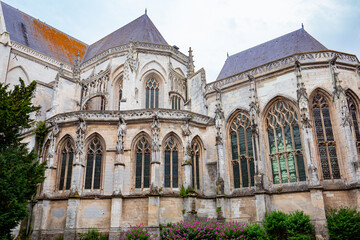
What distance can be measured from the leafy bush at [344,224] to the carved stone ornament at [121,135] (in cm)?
959

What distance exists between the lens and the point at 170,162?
15.3m

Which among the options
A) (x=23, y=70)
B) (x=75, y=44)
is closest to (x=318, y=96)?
(x=23, y=70)

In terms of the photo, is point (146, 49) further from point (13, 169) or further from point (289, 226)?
point (289, 226)

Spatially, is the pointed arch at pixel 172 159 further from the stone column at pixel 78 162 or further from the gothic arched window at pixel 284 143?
the gothic arched window at pixel 284 143

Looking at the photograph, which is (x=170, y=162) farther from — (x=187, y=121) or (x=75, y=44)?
(x=75, y=44)

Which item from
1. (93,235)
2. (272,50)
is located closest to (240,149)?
(272,50)

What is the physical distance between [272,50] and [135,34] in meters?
10.9

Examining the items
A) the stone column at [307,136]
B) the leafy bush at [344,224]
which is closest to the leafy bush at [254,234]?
the leafy bush at [344,224]

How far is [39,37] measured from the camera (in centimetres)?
2727

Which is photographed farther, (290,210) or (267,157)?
(267,157)

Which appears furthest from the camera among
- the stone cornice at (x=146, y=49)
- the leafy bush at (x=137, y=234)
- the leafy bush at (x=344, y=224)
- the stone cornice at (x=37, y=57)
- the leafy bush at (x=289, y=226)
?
the stone cornice at (x=37, y=57)

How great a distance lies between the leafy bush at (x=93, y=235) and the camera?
13523 mm

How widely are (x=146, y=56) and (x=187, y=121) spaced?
7.76 metres

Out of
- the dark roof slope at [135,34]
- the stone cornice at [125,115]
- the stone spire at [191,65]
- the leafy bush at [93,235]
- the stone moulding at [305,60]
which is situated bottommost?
the leafy bush at [93,235]
